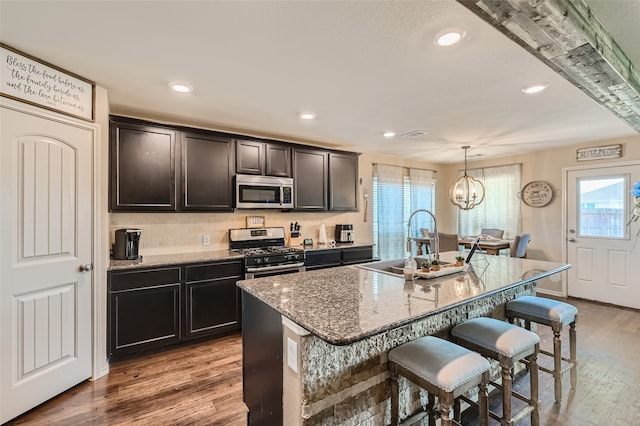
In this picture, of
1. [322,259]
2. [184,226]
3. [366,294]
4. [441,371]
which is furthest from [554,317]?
[184,226]

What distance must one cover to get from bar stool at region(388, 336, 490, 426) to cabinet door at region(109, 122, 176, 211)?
2.69m

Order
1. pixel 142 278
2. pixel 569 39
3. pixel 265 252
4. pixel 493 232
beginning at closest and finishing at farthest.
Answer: pixel 569 39 → pixel 142 278 → pixel 265 252 → pixel 493 232

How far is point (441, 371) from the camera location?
4.67ft

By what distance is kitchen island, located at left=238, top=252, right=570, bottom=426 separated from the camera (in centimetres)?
138

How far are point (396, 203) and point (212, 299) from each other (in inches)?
142

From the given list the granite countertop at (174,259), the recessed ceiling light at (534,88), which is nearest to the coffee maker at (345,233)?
the granite countertop at (174,259)

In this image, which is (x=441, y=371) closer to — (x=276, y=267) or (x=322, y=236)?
(x=276, y=267)

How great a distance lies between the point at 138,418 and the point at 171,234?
75.7 inches

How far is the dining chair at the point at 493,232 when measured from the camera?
17.5 ft

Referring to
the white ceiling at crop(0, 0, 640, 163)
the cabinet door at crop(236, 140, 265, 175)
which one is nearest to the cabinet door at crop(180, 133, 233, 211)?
the cabinet door at crop(236, 140, 265, 175)

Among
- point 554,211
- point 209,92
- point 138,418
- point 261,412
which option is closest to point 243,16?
point 209,92

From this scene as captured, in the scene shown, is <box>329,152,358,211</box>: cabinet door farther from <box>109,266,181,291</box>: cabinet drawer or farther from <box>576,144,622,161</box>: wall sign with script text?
<box>576,144,622,161</box>: wall sign with script text

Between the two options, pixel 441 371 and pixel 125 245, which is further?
pixel 125 245

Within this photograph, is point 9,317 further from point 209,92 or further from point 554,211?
point 554,211
